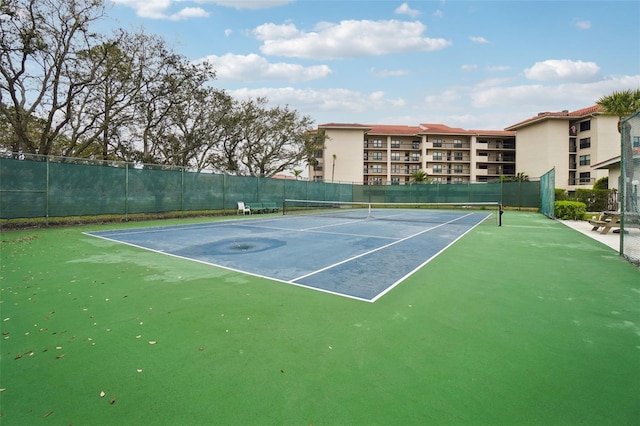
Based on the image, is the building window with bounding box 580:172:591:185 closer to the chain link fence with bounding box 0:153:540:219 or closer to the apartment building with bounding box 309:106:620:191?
the apartment building with bounding box 309:106:620:191

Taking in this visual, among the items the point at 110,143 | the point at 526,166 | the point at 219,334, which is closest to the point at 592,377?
the point at 219,334

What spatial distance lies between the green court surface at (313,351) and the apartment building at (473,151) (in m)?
37.5

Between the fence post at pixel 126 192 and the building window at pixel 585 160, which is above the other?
the building window at pixel 585 160

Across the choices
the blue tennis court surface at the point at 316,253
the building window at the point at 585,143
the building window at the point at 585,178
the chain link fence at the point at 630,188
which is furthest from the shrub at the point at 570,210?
the building window at the point at 585,143

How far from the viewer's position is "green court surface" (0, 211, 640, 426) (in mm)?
2217

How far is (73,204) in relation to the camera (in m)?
13.4

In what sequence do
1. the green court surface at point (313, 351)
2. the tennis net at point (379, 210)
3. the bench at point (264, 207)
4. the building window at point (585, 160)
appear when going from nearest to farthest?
the green court surface at point (313, 351), the bench at point (264, 207), the tennis net at point (379, 210), the building window at point (585, 160)

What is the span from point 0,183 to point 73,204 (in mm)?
2305

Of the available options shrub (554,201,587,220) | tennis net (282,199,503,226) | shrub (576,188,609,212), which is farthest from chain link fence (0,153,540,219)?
shrub (554,201,587,220)

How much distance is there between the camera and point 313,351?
3.00m

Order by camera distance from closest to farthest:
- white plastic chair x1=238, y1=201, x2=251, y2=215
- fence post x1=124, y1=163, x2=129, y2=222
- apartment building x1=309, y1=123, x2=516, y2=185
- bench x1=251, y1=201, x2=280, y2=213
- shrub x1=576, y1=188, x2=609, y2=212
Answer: fence post x1=124, y1=163, x2=129, y2=222, white plastic chair x1=238, y1=201, x2=251, y2=215, bench x1=251, y1=201, x2=280, y2=213, shrub x1=576, y1=188, x2=609, y2=212, apartment building x1=309, y1=123, x2=516, y2=185

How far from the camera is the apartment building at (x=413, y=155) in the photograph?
166 feet

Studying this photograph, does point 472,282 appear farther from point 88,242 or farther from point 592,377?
point 88,242

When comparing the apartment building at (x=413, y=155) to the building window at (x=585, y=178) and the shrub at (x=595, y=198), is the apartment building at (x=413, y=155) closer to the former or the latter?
the building window at (x=585, y=178)
